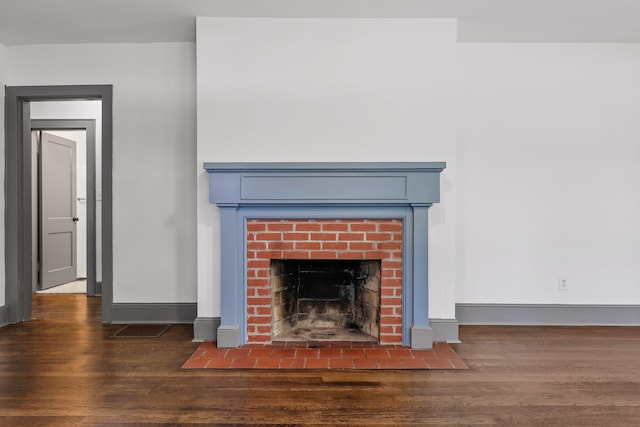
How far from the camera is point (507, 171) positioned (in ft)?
11.4

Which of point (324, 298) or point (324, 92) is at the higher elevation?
point (324, 92)

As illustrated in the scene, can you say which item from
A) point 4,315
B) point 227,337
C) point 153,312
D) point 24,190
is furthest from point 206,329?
point 24,190

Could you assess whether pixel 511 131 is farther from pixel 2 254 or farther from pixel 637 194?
pixel 2 254

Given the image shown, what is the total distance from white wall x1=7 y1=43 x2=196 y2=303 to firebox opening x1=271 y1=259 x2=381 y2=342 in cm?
91

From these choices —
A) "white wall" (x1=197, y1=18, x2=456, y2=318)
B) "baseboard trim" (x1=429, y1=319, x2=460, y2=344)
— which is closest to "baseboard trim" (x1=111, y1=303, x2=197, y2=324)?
"white wall" (x1=197, y1=18, x2=456, y2=318)

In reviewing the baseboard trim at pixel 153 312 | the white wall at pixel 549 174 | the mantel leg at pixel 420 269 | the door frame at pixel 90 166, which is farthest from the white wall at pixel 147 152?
the white wall at pixel 549 174

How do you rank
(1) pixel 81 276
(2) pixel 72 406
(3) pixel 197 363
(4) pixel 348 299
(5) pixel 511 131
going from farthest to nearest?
1. (1) pixel 81 276
2. (5) pixel 511 131
3. (4) pixel 348 299
4. (3) pixel 197 363
5. (2) pixel 72 406

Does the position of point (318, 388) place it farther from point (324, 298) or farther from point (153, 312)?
point (153, 312)

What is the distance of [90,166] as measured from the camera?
15.3 ft

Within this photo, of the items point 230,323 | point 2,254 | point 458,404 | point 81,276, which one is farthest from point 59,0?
point 81,276

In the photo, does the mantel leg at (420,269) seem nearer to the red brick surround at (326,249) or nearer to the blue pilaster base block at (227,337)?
the red brick surround at (326,249)

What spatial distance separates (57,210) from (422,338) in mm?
4713

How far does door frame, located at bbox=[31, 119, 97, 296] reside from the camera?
458 cm

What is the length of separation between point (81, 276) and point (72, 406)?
13.5ft
